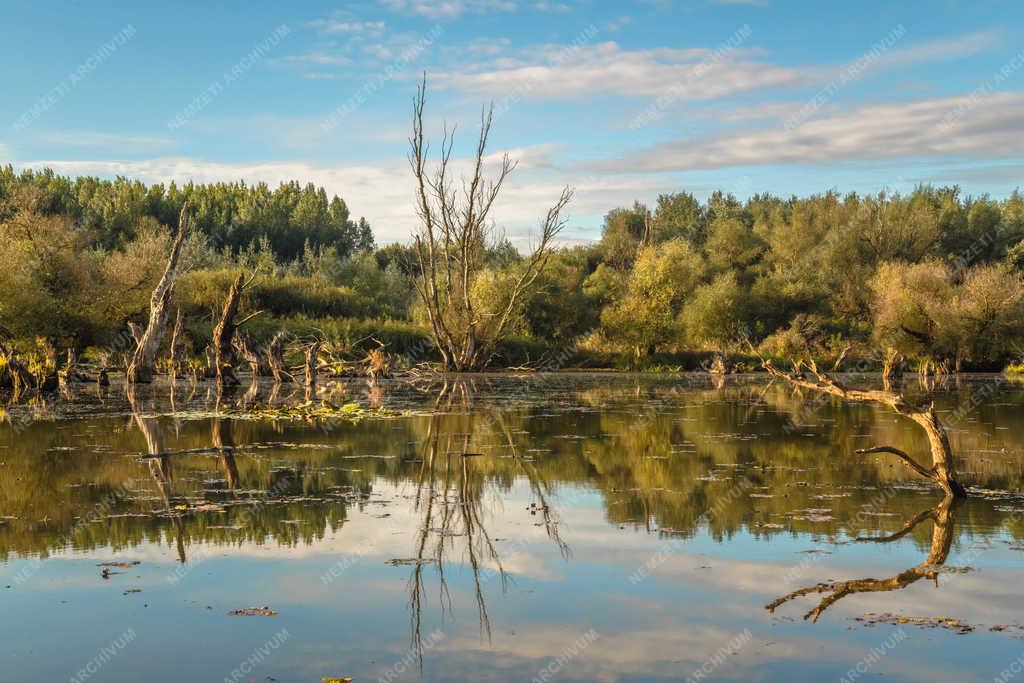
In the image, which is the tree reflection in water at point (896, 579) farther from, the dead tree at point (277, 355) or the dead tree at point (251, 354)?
the dead tree at point (251, 354)

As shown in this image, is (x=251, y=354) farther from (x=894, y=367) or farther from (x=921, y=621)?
(x=921, y=621)

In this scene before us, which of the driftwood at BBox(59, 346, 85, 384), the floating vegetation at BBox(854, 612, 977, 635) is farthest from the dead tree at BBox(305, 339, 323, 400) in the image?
the floating vegetation at BBox(854, 612, 977, 635)

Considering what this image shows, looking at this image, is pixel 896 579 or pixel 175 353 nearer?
pixel 896 579

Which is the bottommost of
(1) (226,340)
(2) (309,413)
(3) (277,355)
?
(2) (309,413)

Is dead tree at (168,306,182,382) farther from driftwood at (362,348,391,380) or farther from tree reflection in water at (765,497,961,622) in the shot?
tree reflection in water at (765,497,961,622)

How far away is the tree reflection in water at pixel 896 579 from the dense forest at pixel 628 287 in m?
23.3

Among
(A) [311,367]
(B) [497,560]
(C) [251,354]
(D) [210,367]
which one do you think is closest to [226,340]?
(C) [251,354]

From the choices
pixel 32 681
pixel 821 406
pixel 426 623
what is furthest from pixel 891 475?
pixel 821 406

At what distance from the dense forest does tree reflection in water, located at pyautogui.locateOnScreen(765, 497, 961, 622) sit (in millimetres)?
23330

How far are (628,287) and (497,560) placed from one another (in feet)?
130

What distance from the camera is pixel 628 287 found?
153 ft

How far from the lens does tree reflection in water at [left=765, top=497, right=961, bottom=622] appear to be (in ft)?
21.8

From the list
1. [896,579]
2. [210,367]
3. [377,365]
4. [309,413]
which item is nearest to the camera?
[896,579]

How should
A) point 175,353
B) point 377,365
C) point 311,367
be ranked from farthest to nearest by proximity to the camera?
point 377,365, point 175,353, point 311,367
